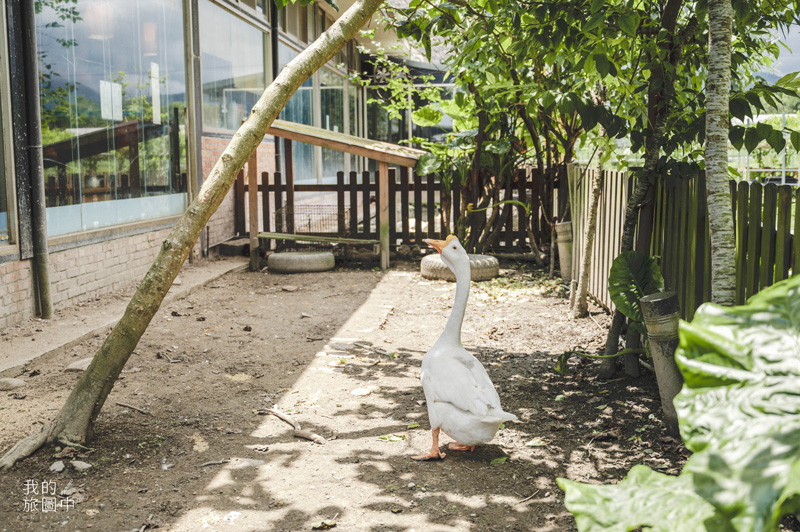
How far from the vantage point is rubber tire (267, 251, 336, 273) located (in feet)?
34.2

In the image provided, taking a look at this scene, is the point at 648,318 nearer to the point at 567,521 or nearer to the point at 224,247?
the point at 567,521

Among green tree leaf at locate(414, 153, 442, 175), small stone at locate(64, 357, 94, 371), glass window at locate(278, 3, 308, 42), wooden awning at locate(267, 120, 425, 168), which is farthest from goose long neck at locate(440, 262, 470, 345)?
glass window at locate(278, 3, 308, 42)

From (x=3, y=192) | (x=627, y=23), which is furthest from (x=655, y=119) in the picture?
(x=3, y=192)

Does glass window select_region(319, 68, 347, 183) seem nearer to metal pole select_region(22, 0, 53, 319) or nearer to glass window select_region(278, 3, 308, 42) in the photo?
A: glass window select_region(278, 3, 308, 42)

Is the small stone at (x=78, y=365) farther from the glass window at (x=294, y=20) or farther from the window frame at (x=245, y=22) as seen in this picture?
the glass window at (x=294, y=20)

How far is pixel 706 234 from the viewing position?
4.47 meters

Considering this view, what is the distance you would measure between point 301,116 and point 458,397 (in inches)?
546

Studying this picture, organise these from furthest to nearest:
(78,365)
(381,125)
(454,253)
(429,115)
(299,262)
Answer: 1. (381,125)
2. (429,115)
3. (299,262)
4. (78,365)
5. (454,253)

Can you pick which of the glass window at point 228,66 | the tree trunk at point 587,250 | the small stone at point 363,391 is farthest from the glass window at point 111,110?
the tree trunk at point 587,250

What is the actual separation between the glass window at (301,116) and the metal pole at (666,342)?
465 inches

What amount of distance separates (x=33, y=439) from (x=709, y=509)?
12.0 feet

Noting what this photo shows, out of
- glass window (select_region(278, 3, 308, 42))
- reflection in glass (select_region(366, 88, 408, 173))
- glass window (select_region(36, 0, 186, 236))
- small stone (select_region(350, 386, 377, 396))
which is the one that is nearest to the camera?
small stone (select_region(350, 386, 377, 396))

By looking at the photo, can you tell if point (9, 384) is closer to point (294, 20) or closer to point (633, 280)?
point (633, 280)

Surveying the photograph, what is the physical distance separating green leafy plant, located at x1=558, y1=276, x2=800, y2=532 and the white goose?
2.57 m
